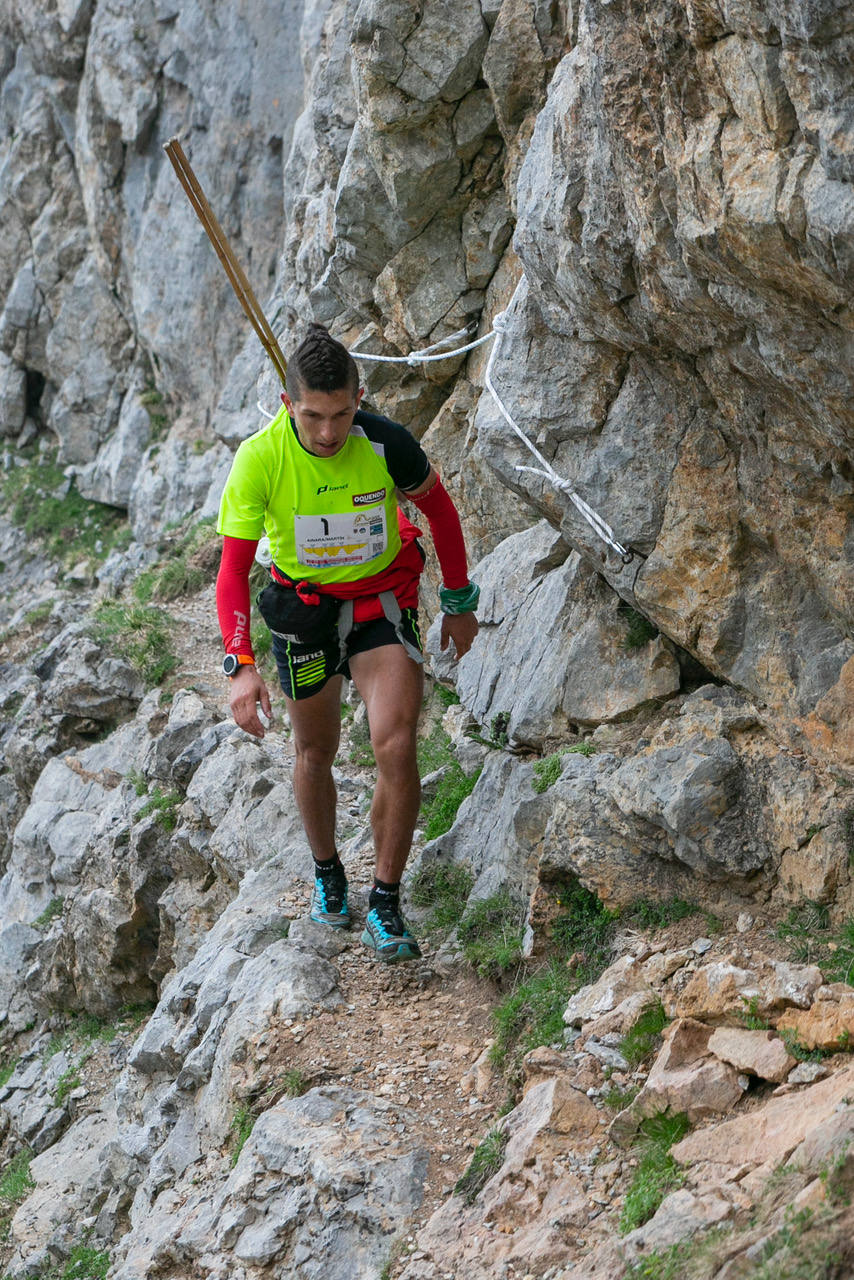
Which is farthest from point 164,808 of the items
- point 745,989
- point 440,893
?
point 745,989

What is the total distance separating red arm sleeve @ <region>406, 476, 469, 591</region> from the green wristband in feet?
0.08

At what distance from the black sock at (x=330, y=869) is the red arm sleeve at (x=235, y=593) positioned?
1.43m

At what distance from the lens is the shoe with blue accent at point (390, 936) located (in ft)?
19.3

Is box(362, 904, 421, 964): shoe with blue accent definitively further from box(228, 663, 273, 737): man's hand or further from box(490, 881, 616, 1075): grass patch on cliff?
box(228, 663, 273, 737): man's hand

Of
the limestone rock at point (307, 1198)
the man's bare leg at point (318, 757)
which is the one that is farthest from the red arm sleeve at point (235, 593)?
the limestone rock at point (307, 1198)

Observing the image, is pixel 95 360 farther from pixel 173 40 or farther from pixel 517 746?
pixel 517 746

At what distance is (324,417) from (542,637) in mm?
2042

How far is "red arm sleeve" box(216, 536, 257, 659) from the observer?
5.55 meters

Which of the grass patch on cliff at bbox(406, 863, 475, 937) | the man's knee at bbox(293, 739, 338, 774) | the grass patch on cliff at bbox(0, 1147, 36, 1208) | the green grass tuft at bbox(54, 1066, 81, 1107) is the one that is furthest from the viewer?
the green grass tuft at bbox(54, 1066, 81, 1107)

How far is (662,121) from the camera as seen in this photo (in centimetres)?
425

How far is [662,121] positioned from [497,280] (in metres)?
5.27

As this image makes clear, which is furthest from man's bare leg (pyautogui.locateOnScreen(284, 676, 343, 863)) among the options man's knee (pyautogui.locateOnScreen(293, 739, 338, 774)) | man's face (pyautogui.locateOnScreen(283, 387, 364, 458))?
man's face (pyautogui.locateOnScreen(283, 387, 364, 458))

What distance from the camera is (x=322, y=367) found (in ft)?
17.1

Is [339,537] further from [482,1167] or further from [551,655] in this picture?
[482,1167]
